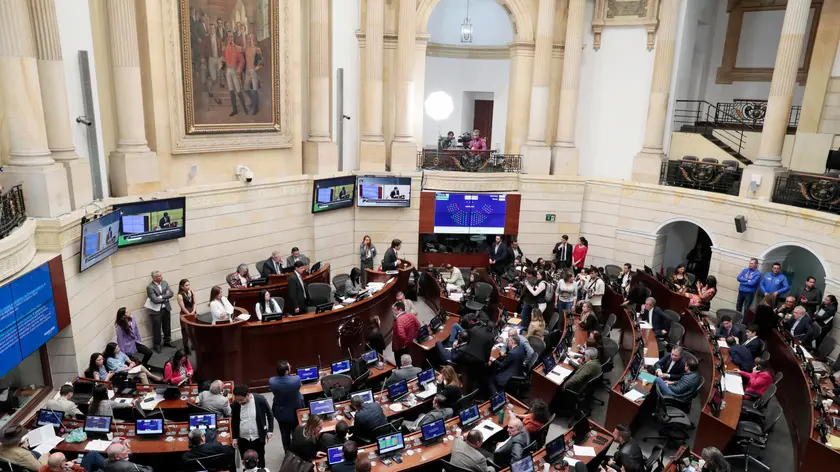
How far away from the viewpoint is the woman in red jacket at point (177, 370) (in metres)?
8.90

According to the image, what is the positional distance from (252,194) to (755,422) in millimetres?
10717

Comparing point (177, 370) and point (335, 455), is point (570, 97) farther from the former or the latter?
point (335, 455)

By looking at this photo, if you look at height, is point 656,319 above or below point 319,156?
below

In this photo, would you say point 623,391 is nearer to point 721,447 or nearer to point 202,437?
point 721,447

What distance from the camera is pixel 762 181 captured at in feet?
45.4

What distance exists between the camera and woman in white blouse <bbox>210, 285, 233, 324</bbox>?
9797 millimetres

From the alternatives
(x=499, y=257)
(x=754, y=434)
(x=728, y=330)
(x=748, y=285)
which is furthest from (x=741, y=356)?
(x=499, y=257)

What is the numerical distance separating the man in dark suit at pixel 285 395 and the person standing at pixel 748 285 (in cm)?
1049

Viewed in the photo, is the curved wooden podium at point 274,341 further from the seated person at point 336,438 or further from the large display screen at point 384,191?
the large display screen at point 384,191

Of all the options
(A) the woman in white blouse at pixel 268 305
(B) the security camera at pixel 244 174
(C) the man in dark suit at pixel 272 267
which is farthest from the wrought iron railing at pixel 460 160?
(A) the woman in white blouse at pixel 268 305

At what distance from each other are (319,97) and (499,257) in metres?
6.13

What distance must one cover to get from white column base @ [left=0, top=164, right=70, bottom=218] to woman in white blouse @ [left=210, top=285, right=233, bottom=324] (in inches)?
106

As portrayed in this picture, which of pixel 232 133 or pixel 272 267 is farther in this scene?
pixel 232 133

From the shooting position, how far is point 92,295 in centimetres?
1028
